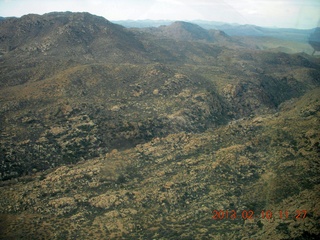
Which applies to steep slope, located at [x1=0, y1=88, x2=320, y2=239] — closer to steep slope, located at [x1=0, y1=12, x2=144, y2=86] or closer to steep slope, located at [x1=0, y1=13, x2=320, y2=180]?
steep slope, located at [x1=0, y1=13, x2=320, y2=180]

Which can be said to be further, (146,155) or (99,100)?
(99,100)

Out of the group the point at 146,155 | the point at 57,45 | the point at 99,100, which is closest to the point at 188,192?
the point at 146,155

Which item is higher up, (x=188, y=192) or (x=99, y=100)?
(x=99, y=100)
